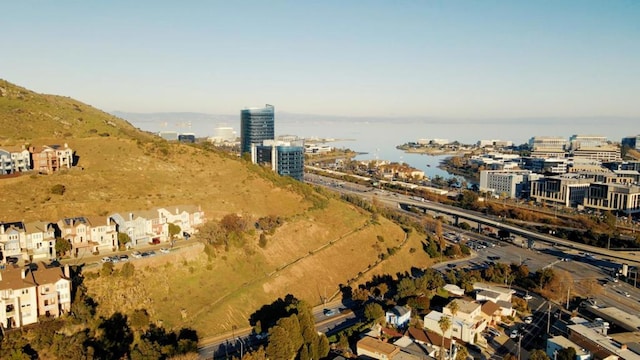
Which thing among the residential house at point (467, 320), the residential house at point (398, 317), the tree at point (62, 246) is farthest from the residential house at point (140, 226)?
the residential house at point (467, 320)

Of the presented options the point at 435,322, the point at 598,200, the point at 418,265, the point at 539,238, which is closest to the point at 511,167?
the point at 598,200

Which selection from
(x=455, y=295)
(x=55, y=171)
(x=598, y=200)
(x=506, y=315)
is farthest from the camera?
(x=598, y=200)

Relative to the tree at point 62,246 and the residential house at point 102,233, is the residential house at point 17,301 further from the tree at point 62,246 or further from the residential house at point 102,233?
the residential house at point 102,233

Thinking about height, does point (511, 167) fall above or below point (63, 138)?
below

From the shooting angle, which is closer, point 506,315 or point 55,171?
point 506,315

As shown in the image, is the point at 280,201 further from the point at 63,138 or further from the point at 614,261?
the point at 614,261

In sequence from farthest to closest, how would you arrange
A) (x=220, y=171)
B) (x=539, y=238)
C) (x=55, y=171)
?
(x=539, y=238)
(x=220, y=171)
(x=55, y=171)

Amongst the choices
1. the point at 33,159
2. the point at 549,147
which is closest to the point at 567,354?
the point at 33,159
